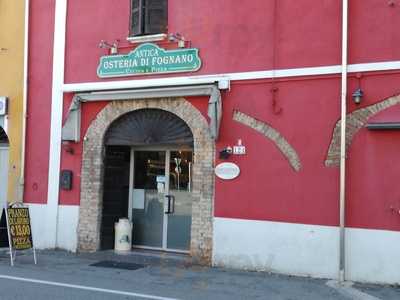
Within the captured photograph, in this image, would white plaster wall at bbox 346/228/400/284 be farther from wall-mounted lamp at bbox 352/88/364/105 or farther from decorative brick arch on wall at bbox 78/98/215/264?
decorative brick arch on wall at bbox 78/98/215/264

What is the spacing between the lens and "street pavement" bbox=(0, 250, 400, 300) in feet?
28.4

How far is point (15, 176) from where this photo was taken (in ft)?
45.3

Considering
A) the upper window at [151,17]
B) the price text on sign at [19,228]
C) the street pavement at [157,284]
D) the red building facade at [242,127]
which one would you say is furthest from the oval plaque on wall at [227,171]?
the price text on sign at [19,228]

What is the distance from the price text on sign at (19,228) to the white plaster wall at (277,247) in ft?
12.2

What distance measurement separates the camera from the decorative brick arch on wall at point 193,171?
11375mm

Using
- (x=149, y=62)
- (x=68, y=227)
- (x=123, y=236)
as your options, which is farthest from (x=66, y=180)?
(x=149, y=62)

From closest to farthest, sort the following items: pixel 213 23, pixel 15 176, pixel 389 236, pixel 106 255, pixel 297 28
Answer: pixel 389 236, pixel 297 28, pixel 213 23, pixel 106 255, pixel 15 176

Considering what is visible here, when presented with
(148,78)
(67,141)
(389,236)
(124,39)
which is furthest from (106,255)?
(389,236)

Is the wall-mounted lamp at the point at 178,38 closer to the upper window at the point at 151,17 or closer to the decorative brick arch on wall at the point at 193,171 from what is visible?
the upper window at the point at 151,17

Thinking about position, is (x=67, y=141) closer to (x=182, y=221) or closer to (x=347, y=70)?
(x=182, y=221)

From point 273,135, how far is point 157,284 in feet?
11.4

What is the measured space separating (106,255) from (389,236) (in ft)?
19.2

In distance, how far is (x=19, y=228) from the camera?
11.4m

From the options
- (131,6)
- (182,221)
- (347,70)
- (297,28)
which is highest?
(131,6)
